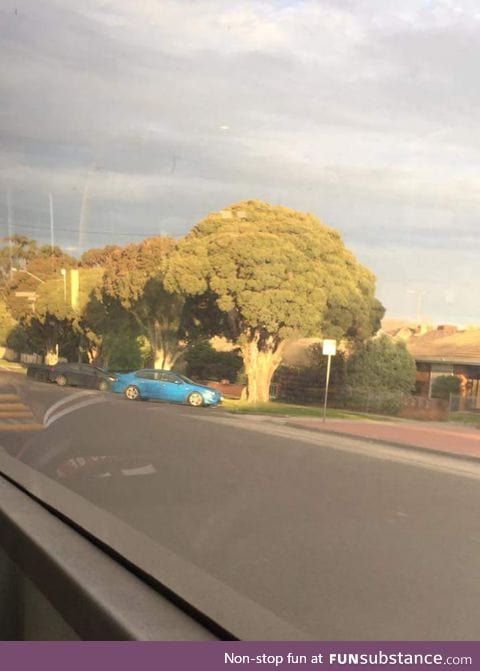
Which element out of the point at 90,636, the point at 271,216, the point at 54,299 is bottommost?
the point at 90,636

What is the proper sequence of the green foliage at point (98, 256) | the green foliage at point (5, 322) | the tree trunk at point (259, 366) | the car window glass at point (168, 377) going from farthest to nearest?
the green foliage at point (5, 322) < the green foliage at point (98, 256) < the car window glass at point (168, 377) < the tree trunk at point (259, 366)

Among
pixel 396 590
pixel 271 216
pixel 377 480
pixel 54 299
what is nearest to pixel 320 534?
pixel 377 480

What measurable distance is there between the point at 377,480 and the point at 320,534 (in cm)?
51

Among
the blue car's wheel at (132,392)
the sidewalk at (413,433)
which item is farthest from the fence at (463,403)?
the blue car's wheel at (132,392)

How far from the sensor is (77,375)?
6230mm

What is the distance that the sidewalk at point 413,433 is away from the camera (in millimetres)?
4344

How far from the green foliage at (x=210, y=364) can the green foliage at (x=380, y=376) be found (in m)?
0.84

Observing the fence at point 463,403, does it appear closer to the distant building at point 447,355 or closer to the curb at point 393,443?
the distant building at point 447,355

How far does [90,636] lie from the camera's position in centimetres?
309

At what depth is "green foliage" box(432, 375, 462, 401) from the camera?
4887 millimetres

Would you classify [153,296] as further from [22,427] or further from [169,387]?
[22,427]

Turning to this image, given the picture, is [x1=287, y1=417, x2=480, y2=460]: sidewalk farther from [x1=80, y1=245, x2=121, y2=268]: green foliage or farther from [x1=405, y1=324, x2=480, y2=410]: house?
[x1=80, y1=245, x2=121, y2=268]: green foliage

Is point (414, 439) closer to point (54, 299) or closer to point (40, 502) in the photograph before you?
point (40, 502)
